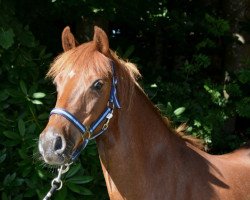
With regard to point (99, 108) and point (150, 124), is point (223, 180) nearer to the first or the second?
point (150, 124)

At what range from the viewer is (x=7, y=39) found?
3.58 meters

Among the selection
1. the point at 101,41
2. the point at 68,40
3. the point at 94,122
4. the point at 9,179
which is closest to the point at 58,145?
the point at 94,122

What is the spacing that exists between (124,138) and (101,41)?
59 centimetres

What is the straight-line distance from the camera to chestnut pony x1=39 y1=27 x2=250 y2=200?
2.29 meters

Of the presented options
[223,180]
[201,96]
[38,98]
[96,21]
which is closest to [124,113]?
[223,180]

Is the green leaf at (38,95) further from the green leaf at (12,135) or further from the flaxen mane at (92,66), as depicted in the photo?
the flaxen mane at (92,66)

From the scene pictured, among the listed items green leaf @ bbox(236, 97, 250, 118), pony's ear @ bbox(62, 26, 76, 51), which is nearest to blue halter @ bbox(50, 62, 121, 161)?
pony's ear @ bbox(62, 26, 76, 51)

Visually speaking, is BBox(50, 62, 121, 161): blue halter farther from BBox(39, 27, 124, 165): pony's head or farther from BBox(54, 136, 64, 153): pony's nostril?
BBox(54, 136, 64, 153): pony's nostril

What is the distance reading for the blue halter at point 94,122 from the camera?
2269mm

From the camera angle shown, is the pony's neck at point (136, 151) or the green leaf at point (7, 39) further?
the green leaf at point (7, 39)

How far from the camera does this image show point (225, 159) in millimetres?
3131

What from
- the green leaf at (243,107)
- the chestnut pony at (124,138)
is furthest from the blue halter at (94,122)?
the green leaf at (243,107)

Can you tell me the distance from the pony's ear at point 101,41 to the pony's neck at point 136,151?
335 mm

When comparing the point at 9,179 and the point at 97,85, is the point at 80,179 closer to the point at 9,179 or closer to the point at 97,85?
the point at 9,179
